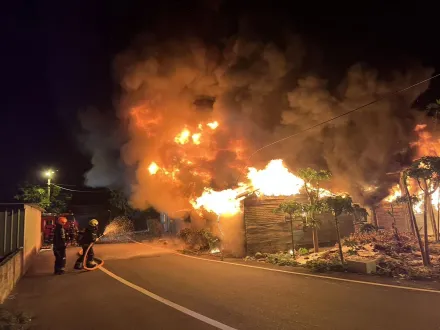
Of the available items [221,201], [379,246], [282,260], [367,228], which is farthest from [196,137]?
[379,246]

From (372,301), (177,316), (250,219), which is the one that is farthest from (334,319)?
(250,219)

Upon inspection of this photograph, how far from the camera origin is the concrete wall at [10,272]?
299 inches

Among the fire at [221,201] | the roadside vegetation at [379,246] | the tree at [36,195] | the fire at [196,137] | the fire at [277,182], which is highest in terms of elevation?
the fire at [196,137]

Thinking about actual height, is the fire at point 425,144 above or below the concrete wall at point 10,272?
above

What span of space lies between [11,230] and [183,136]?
1097 cm

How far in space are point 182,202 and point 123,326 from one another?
15.7 meters

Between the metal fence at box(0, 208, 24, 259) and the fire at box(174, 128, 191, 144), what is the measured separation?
32.8 ft

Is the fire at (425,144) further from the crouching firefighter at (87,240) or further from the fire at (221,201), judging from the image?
the crouching firefighter at (87,240)

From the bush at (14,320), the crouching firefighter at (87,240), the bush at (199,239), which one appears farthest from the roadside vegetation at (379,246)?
the bush at (14,320)

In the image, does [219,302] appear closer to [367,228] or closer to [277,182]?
[277,182]

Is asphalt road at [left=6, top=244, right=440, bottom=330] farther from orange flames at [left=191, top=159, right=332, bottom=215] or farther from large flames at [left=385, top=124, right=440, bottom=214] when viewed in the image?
large flames at [left=385, top=124, right=440, bottom=214]

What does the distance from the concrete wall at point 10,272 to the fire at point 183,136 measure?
36.0ft

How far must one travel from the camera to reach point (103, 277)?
1043 cm

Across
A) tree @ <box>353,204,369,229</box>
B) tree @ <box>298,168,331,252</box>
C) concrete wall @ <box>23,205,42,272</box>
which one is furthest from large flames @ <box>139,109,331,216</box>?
concrete wall @ <box>23,205,42,272</box>
